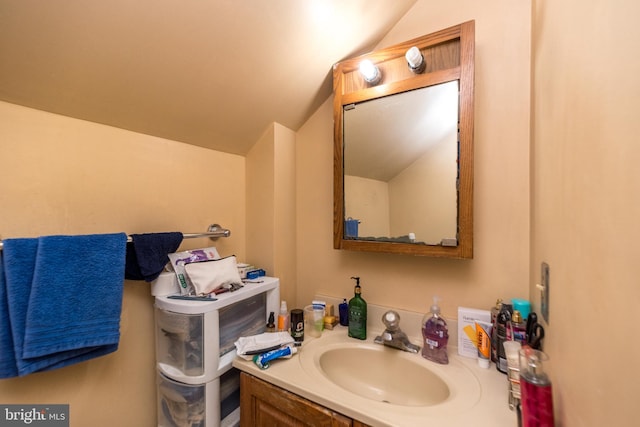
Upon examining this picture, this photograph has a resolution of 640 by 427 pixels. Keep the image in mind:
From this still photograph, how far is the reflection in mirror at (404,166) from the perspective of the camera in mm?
957

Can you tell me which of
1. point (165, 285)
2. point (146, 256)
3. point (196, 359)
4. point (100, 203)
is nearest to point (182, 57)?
point (100, 203)

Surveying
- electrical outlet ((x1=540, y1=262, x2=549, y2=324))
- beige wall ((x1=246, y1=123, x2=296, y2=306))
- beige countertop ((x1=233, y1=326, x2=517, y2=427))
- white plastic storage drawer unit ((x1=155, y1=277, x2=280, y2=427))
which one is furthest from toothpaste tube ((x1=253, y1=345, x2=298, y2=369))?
electrical outlet ((x1=540, y1=262, x2=549, y2=324))

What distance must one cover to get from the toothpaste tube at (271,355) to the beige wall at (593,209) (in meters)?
0.73

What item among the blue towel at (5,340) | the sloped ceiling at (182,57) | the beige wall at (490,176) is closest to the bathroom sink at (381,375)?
the beige wall at (490,176)

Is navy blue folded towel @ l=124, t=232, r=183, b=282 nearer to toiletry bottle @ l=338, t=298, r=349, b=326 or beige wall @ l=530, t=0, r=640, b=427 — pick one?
toiletry bottle @ l=338, t=298, r=349, b=326

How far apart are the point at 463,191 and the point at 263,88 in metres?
0.88

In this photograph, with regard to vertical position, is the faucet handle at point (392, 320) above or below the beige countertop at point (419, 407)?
above

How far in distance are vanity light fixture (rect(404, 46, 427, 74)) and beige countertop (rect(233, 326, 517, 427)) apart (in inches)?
43.2

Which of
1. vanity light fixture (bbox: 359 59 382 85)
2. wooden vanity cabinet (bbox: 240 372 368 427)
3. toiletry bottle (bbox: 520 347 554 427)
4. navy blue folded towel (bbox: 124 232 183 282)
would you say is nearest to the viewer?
toiletry bottle (bbox: 520 347 554 427)

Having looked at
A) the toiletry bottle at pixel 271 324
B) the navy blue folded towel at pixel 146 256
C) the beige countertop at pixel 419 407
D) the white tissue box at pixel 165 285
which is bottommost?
the beige countertop at pixel 419 407

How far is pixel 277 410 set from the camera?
828 millimetres

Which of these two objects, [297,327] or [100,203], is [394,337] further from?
[100,203]

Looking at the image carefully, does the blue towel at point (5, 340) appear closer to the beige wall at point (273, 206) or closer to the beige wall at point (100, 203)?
the beige wall at point (100, 203)

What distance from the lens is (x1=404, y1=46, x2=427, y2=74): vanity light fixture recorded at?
950 millimetres
